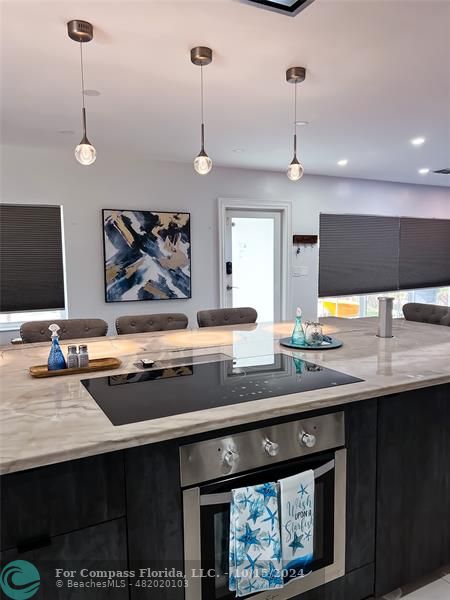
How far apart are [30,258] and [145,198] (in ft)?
4.49

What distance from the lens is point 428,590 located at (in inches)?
68.2

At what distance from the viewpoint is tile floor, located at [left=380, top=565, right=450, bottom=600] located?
168 centimetres

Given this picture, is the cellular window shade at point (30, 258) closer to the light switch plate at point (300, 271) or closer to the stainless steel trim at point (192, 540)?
the light switch plate at point (300, 271)

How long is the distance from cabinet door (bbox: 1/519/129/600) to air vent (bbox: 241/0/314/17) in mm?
1939

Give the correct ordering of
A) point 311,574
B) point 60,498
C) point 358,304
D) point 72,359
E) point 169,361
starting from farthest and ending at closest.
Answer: point 358,304, point 169,361, point 72,359, point 311,574, point 60,498

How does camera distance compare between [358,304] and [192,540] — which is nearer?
[192,540]

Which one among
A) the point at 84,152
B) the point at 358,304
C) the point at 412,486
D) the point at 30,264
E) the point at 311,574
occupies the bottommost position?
the point at 311,574

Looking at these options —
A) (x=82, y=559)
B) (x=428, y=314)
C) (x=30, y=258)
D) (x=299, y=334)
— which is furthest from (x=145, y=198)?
(x=82, y=559)

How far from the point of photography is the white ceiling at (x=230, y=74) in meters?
1.78

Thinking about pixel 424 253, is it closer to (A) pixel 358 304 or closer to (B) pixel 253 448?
(A) pixel 358 304

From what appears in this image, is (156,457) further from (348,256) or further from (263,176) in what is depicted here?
(348,256)

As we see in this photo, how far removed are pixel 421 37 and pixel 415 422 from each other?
1.82 metres

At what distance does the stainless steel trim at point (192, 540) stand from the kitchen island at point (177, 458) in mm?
23

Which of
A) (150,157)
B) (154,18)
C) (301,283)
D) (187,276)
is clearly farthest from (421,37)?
(301,283)
